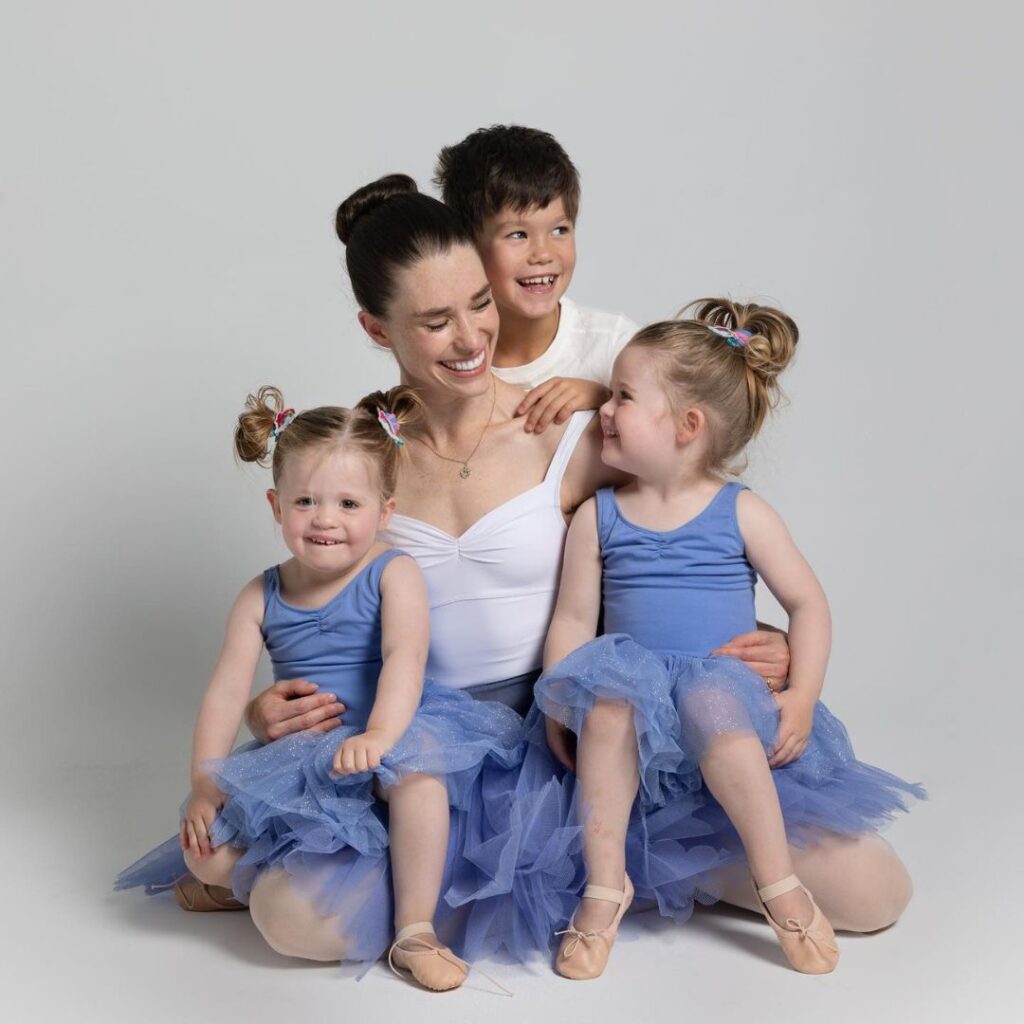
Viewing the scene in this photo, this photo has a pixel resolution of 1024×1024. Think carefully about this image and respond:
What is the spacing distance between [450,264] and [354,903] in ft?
3.68

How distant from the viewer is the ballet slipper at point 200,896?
3117 mm

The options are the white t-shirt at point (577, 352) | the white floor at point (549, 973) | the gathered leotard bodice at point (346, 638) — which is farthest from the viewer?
the white t-shirt at point (577, 352)

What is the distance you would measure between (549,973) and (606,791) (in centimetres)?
31

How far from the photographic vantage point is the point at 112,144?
4293mm

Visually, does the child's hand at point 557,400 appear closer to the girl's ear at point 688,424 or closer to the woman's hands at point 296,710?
the girl's ear at point 688,424

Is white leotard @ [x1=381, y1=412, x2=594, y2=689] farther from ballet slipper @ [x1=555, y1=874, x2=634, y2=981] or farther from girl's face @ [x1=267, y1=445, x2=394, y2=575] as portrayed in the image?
ballet slipper @ [x1=555, y1=874, x2=634, y2=981]

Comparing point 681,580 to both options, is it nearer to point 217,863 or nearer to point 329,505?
point 329,505

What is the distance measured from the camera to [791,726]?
9.59 ft

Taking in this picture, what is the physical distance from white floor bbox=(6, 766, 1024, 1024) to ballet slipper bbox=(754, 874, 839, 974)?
0.08 feet

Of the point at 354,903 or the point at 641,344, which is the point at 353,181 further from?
the point at 354,903

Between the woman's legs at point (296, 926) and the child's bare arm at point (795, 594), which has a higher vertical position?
the child's bare arm at point (795, 594)

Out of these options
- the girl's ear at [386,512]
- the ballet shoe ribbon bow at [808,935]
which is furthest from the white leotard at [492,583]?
the ballet shoe ribbon bow at [808,935]

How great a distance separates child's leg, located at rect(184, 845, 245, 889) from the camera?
2941mm

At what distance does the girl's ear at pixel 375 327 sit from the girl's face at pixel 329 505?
311 millimetres
